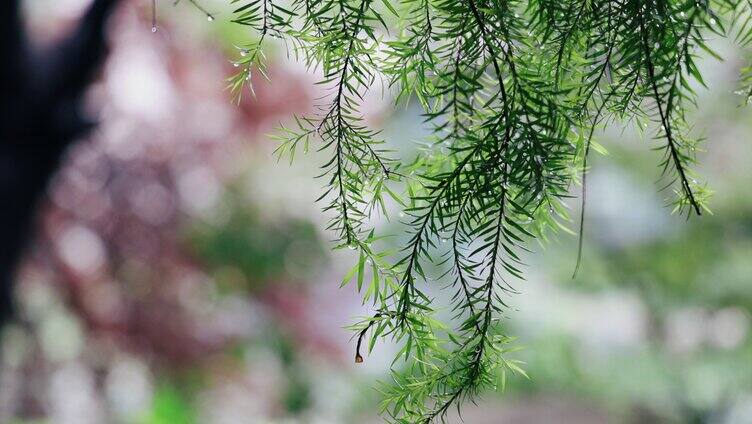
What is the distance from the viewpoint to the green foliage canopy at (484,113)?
335 millimetres

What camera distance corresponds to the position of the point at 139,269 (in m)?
2.24

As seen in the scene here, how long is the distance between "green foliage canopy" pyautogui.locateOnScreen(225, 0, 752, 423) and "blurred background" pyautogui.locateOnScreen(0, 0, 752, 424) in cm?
157

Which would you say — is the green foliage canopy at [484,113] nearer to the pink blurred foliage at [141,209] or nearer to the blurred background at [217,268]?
the blurred background at [217,268]

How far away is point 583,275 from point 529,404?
105cm

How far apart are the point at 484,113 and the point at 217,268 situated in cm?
200

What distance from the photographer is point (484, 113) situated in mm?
376

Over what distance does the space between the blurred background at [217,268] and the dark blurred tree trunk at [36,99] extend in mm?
93

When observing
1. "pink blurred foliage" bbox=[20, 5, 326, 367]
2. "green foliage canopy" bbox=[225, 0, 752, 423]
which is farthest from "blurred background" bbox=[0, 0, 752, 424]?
"green foliage canopy" bbox=[225, 0, 752, 423]

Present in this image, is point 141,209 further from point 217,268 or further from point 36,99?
point 36,99

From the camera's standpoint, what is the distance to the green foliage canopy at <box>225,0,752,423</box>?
335mm

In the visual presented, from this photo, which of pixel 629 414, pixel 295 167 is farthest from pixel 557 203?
pixel 629 414

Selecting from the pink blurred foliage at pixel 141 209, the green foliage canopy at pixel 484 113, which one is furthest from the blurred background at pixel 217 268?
the green foliage canopy at pixel 484 113

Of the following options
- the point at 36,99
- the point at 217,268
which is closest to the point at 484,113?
the point at 36,99

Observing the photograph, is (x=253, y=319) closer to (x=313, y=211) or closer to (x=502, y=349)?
(x=313, y=211)
